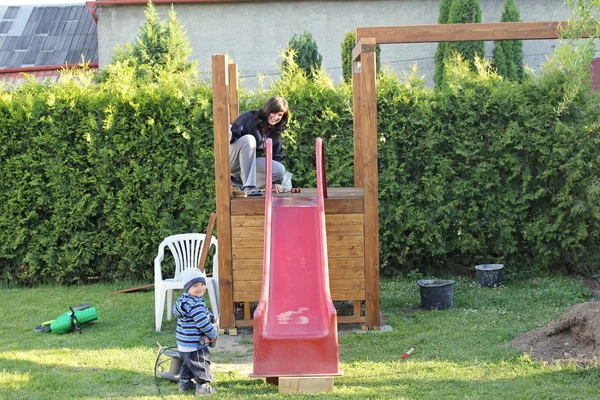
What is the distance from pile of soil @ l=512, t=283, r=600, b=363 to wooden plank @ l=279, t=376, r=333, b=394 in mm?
1689

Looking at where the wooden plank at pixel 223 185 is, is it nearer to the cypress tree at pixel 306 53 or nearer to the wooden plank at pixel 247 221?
the wooden plank at pixel 247 221

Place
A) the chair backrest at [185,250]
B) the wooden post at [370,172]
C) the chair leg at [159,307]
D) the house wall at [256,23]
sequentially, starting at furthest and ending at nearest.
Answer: the house wall at [256,23] → the chair backrest at [185,250] → the chair leg at [159,307] → the wooden post at [370,172]

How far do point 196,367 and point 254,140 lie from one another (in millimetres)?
2908

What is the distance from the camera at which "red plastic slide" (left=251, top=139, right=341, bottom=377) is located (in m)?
5.39

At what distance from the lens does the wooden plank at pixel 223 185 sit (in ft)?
23.6

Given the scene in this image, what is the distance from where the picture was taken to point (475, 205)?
31.1ft

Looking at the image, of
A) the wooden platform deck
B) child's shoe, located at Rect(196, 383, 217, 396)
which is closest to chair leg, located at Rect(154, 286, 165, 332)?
the wooden platform deck

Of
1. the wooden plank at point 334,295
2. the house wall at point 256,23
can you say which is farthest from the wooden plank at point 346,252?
the house wall at point 256,23

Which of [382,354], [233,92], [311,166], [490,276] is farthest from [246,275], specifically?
[490,276]

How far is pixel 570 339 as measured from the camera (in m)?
6.01

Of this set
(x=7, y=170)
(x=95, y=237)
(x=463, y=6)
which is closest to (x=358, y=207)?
(x=95, y=237)

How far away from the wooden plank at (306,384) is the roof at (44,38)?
1605cm

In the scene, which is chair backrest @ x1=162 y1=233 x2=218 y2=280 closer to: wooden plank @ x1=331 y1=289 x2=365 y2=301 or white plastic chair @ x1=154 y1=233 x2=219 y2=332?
white plastic chair @ x1=154 y1=233 x2=219 y2=332

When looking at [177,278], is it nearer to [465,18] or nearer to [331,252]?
[331,252]
